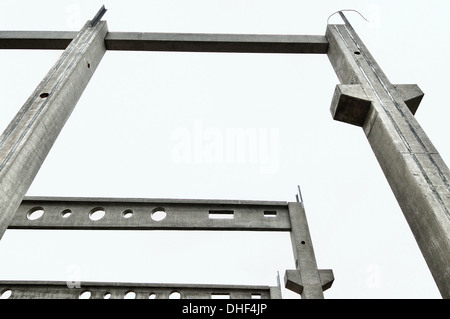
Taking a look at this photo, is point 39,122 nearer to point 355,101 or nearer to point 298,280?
point 355,101

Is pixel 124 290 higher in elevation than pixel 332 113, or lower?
higher

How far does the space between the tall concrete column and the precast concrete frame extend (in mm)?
11

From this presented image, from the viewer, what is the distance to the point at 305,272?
910 centimetres

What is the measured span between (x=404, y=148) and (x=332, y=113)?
123 centimetres

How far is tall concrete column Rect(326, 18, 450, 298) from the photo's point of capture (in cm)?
313

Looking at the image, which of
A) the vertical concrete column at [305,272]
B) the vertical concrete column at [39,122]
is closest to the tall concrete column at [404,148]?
the vertical concrete column at [39,122]

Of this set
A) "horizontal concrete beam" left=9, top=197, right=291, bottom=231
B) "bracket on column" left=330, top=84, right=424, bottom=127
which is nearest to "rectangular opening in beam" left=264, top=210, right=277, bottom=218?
"horizontal concrete beam" left=9, top=197, right=291, bottom=231

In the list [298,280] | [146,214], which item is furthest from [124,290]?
[298,280]

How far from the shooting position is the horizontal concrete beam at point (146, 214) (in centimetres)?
1023

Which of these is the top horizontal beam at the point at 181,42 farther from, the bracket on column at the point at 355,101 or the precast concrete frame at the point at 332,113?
the bracket on column at the point at 355,101

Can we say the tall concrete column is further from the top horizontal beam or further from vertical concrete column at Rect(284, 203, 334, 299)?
vertical concrete column at Rect(284, 203, 334, 299)

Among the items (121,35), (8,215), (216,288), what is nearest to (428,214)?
(8,215)

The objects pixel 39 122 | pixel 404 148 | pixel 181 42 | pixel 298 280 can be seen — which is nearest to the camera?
pixel 404 148

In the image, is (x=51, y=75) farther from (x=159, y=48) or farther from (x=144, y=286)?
(x=144, y=286)
